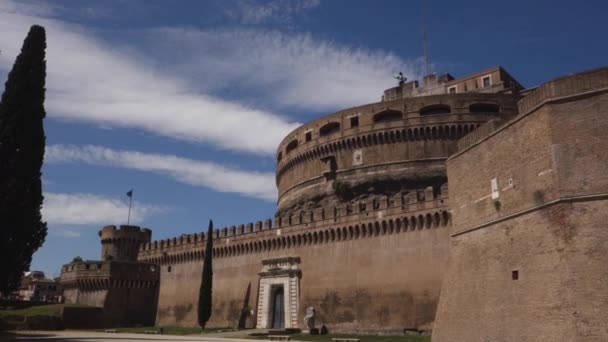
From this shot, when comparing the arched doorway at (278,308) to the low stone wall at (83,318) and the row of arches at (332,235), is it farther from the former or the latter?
the low stone wall at (83,318)

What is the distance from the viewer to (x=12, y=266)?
69.9 ft

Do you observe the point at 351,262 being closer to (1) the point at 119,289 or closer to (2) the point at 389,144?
(2) the point at 389,144

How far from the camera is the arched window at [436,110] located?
124 feet

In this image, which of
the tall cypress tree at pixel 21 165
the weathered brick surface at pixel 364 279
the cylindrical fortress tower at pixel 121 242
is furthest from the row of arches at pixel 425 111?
the tall cypress tree at pixel 21 165

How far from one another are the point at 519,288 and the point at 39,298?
80.8 m

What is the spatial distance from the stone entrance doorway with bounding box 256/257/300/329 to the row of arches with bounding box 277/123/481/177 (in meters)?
10.7

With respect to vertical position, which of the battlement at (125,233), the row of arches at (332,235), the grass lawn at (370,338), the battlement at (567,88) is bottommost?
the grass lawn at (370,338)

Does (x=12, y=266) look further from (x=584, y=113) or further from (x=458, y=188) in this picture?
(x=584, y=113)

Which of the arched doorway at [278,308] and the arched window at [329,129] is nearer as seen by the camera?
the arched doorway at [278,308]

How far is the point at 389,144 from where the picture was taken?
38.2m

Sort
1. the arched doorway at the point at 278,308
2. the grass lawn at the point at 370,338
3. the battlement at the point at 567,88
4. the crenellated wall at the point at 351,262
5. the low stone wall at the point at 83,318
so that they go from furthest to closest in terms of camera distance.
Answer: the low stone wall at the point at 83,318 → the arched doorway at the point at 278,308 → the crenellated wall at the point at 351,262 → the grass lawn at the point at 370,338 → the battlement at the point at 567,88

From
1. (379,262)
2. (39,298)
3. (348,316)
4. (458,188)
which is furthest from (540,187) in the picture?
(39,298)

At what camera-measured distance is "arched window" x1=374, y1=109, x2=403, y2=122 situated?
3884cm

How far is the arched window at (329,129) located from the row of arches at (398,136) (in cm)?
136
